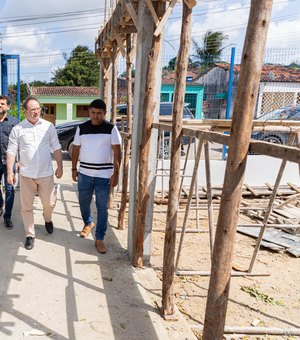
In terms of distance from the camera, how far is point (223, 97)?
9.37 m

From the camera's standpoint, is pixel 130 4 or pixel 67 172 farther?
pixel 67 172

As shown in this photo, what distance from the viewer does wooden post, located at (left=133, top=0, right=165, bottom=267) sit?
3170 mm

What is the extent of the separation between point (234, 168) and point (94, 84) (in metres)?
39.5

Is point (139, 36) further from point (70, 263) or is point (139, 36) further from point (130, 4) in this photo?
point (70, 263)

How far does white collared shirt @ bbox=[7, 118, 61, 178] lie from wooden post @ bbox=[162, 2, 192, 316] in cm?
174

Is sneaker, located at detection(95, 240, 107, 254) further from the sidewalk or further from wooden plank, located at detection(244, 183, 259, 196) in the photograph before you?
wooden plank, located at detection(244, 183, 259, 196)

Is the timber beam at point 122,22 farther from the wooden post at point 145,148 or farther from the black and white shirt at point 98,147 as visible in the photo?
the black and white shirt at point 98,147

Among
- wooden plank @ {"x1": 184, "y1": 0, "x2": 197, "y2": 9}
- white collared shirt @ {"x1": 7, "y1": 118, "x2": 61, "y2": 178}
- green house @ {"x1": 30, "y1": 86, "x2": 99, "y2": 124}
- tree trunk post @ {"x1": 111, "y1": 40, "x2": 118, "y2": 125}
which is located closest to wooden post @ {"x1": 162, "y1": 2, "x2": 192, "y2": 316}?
wooden plank @ {"x1": 184, "y1": 0, "x2": 197, "y2": 9}

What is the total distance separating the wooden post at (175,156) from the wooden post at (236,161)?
890mm

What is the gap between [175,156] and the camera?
2777mm

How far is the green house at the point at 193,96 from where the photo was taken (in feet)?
37.4

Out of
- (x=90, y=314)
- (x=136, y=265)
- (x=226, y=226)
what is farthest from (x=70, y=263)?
(x=226, y=226)

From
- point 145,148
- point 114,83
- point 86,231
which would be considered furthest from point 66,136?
point 145,148

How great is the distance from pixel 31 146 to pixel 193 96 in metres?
9.34
